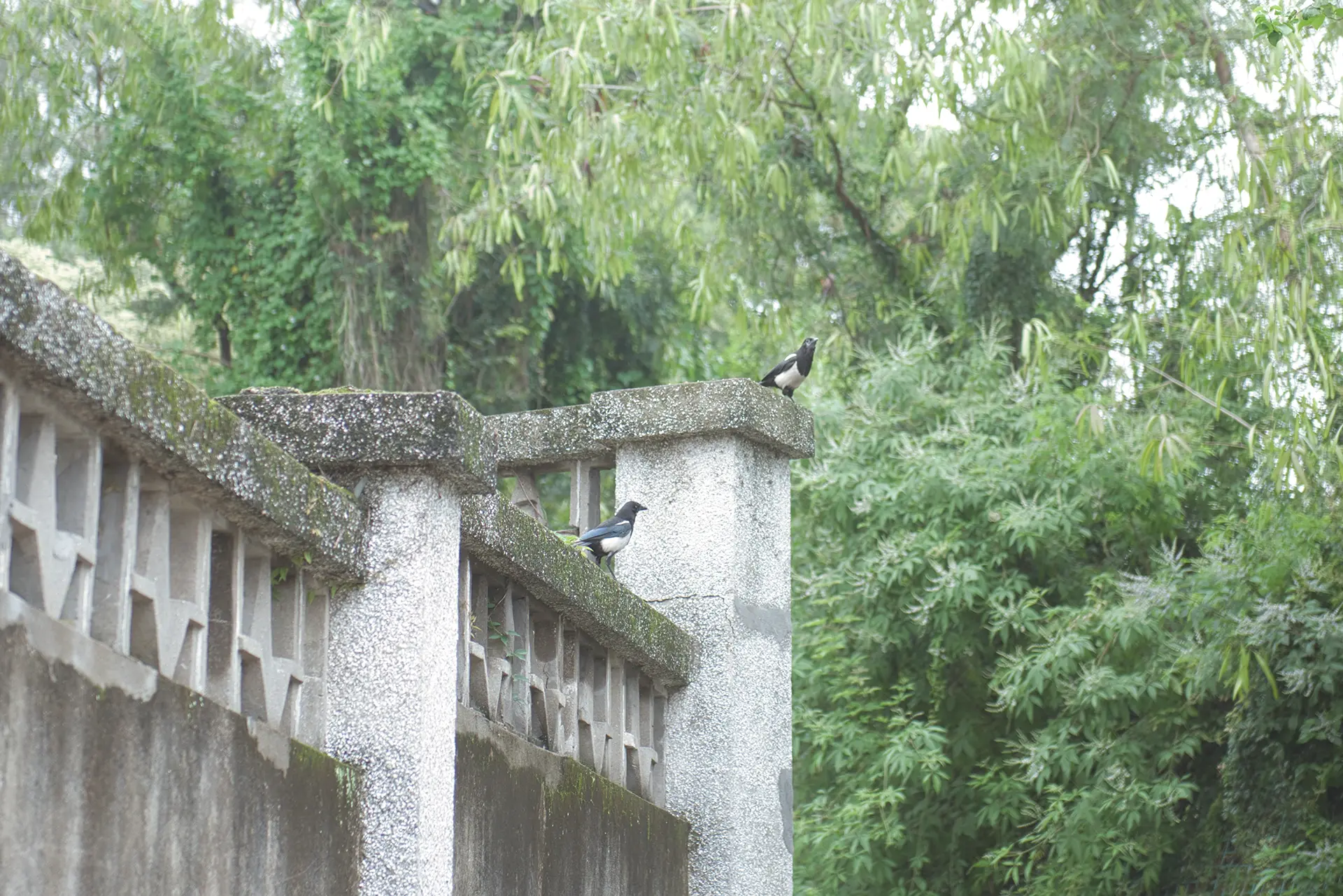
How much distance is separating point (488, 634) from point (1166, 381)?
6556mm

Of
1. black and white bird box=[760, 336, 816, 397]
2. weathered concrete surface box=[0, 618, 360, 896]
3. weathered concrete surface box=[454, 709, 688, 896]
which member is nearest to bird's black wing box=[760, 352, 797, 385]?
black and white bird box=[760, 336, 816, 397]

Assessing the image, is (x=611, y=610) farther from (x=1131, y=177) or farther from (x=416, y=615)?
(x=1131, y=177)

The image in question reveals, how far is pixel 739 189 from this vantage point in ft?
38.3

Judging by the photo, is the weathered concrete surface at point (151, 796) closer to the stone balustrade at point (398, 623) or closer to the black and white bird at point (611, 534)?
the stone balustrade at point (398, 623)

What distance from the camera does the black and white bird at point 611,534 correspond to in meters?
5.03

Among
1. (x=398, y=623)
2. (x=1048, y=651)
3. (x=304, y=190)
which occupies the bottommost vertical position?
(x=398, y=623)

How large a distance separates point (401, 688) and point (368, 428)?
1.73 ft

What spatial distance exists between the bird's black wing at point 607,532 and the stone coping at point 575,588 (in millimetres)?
260

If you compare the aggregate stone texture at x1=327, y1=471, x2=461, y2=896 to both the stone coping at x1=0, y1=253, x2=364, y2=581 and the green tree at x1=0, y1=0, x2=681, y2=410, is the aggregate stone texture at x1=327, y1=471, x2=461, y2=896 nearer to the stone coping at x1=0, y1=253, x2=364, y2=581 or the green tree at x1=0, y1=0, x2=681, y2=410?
the stone coping at x1=0, y1=253, x2=364, y2=581

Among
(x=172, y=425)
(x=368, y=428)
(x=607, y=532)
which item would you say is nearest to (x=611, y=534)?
(x=607, y=532)

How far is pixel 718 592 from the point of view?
17.3ft

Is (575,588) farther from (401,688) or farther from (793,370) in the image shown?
Answer: (793,370)

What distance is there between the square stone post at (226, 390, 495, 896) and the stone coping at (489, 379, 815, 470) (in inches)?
70.8

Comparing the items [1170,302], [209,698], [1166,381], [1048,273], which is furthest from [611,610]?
[1048,273]
